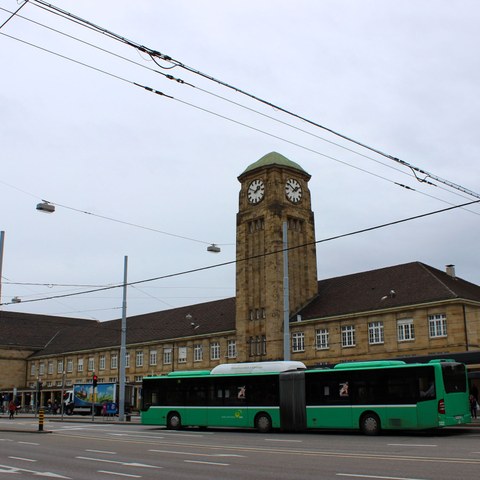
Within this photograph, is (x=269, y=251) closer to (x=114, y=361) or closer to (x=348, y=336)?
(x=348, y=336)

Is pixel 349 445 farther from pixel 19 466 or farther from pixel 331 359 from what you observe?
pixel 331 359

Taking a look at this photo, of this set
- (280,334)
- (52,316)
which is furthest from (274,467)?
(52,316)

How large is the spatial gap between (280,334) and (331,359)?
20.3 feet

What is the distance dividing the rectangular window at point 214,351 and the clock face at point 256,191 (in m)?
14.6

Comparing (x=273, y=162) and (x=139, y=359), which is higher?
(x=273, y=162)

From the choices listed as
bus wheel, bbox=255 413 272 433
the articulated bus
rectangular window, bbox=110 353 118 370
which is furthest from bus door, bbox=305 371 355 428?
rectangular window, bbox=110 353 118 370

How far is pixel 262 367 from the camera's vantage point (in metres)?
29.1

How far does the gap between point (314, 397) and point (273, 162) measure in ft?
121

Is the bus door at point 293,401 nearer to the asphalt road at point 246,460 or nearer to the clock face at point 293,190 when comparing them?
the asphalt road at point 246,460

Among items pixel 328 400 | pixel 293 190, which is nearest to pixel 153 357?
pixel 293 190

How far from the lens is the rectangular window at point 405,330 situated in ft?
157

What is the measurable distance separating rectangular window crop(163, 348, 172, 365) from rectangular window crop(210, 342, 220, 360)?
6701 mm

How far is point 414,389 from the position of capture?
78.8 ft

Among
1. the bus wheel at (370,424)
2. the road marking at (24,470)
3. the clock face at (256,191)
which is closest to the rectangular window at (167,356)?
the clock face at (256,191)
